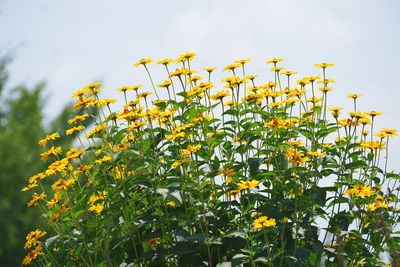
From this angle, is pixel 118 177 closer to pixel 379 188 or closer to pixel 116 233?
pixel 116 233

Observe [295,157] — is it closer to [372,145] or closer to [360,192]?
[360,192]

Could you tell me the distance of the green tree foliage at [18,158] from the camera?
12.5 meters

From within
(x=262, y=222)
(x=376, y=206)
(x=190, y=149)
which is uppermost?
(x=190, y=149)

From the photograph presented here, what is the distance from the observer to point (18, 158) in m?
13.5

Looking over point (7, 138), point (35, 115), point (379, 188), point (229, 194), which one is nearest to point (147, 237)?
point (229, 194)

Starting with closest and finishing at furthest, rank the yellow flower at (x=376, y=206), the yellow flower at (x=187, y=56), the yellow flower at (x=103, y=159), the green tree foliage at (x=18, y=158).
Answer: the yellow flower at (x=376, y=206)
the yellow flower at (x=103, y=159)
the yellow flower at (x=187, y=56)
the green tree foliage at (x=18, y=158)

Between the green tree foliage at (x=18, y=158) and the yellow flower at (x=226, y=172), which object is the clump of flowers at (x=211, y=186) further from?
the green tree foliage at (x=18, y=158)

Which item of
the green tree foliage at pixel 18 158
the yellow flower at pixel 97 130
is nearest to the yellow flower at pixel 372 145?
the yellow flower at pixel 97 130

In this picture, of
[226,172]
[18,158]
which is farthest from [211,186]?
[18,158]

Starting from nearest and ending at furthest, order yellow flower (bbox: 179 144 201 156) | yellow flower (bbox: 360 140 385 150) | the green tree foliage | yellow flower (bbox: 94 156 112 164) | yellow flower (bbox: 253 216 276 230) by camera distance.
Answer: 1. yellow flower (bbox: 253 216 276 230)
2. yellow flower (bbox: 179 144 201 156)
3. yellow flower (bbox: 94 156 112 164)
4. yellow flower (bbox: 360 140 385 150)
5. the green tree foliage

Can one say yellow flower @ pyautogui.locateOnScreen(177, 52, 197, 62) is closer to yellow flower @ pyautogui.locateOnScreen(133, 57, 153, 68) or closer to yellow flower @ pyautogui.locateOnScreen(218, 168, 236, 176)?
yellow flower @ pyautogui.locateOnScreen(133, 57, 153, 68)

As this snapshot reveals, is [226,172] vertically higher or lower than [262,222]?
higher

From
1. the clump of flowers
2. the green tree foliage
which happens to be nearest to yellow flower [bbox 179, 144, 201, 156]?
the clump of flowers

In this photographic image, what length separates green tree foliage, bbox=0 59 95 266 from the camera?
41.0 feet
